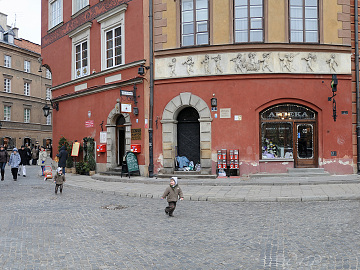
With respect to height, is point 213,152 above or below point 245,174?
above

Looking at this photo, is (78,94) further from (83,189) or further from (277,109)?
(277,109)

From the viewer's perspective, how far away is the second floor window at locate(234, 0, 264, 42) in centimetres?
1530

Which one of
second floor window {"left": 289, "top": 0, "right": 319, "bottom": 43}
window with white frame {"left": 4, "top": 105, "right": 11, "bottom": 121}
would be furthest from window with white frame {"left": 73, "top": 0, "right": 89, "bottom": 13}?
window with white frame {"left": 4, "top": 105, "right": 11, "bottom": 121}

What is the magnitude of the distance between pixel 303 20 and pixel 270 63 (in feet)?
8.06

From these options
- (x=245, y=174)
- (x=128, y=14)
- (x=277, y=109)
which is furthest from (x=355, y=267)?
(x=128, y=14)

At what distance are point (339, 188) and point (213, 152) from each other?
17.6ft

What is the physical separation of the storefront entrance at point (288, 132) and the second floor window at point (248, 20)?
324 centimetres

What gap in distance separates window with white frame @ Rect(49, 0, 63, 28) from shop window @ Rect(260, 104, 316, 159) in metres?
15.0

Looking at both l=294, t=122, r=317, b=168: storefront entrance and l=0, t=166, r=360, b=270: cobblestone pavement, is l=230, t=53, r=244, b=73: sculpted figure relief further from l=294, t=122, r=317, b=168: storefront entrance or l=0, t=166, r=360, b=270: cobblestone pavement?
l=0, t=166, r=360, b=270: cobblestone pavement

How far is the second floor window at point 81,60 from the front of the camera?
20.3 m

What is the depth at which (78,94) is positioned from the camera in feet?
67.1

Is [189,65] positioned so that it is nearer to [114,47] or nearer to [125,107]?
[125,107]

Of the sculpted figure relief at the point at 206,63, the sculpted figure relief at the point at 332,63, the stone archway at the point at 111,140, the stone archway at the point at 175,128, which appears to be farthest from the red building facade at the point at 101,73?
the sculpted figure relief at the point at 332,63

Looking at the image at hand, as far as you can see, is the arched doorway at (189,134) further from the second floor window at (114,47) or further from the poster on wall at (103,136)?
the second floor window at (114,47)
